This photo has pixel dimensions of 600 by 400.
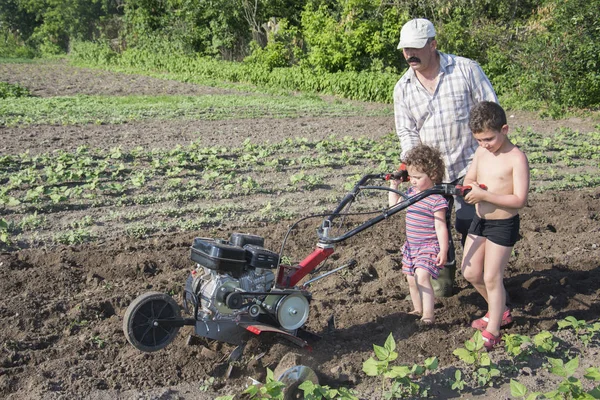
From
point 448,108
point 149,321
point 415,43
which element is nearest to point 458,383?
point 149,321

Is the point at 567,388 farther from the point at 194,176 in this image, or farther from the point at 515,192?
the point at 194,176

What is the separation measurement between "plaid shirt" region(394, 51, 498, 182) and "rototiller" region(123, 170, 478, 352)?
2.24ft

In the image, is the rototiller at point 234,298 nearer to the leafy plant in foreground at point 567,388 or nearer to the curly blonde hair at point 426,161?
the curly blonde hair at point 426,161

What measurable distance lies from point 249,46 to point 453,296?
25.1 m

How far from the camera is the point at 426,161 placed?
14.8 feet

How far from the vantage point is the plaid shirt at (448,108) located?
4.78 meters

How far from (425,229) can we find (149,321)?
1.86 m

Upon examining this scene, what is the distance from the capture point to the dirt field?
4.11m

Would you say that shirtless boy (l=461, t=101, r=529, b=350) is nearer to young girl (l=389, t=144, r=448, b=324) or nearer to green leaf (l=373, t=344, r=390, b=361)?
young girl (l=389, t=144, r=448, b=324)

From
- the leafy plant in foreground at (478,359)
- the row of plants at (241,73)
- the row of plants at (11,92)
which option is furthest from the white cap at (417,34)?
the row of plants at (11,92)

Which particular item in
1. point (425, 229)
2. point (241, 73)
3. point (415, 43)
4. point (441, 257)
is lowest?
point (241, 73)

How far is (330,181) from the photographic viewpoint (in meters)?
8.94

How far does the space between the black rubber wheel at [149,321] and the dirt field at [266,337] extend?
0.23 metres

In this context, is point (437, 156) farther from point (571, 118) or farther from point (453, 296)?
point (571, 118)
